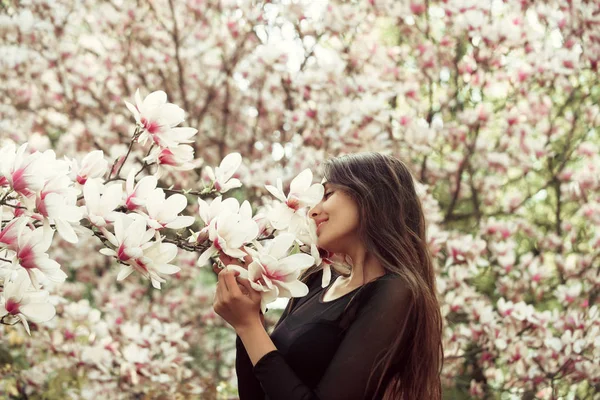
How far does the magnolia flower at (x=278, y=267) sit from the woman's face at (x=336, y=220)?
0.98 feet

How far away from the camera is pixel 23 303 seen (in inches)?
46.4

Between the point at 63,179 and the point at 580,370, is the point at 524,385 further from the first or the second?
the point at 63,179

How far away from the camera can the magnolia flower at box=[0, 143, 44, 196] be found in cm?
111

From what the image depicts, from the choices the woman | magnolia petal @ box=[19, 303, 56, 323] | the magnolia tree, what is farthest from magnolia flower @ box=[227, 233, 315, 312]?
the magnolia tree

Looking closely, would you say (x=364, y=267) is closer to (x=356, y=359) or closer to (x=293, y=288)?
(x=356, y=359)

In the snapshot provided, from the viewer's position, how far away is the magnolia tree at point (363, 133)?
3498 mm

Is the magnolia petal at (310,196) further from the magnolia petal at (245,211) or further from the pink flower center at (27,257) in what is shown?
the pink flower center at (27,257)

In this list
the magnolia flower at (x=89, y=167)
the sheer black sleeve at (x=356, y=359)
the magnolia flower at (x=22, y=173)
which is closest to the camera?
the magnolia flower at (x=22, y=173)

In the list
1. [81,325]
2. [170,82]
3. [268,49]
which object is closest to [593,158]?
[268,49]

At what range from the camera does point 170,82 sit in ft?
14.7

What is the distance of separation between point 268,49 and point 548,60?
1534 millimetres

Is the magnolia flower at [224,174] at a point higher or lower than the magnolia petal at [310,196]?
higher

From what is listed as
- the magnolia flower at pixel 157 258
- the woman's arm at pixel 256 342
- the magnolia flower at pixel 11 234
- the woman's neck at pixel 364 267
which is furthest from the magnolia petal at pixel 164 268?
the woman's neck at pixel 364 267

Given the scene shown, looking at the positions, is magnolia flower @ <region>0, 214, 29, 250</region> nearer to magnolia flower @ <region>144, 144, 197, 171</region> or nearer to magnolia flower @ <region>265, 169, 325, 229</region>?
magnolia flower @ <region>144, 144, 197, 171</region>
